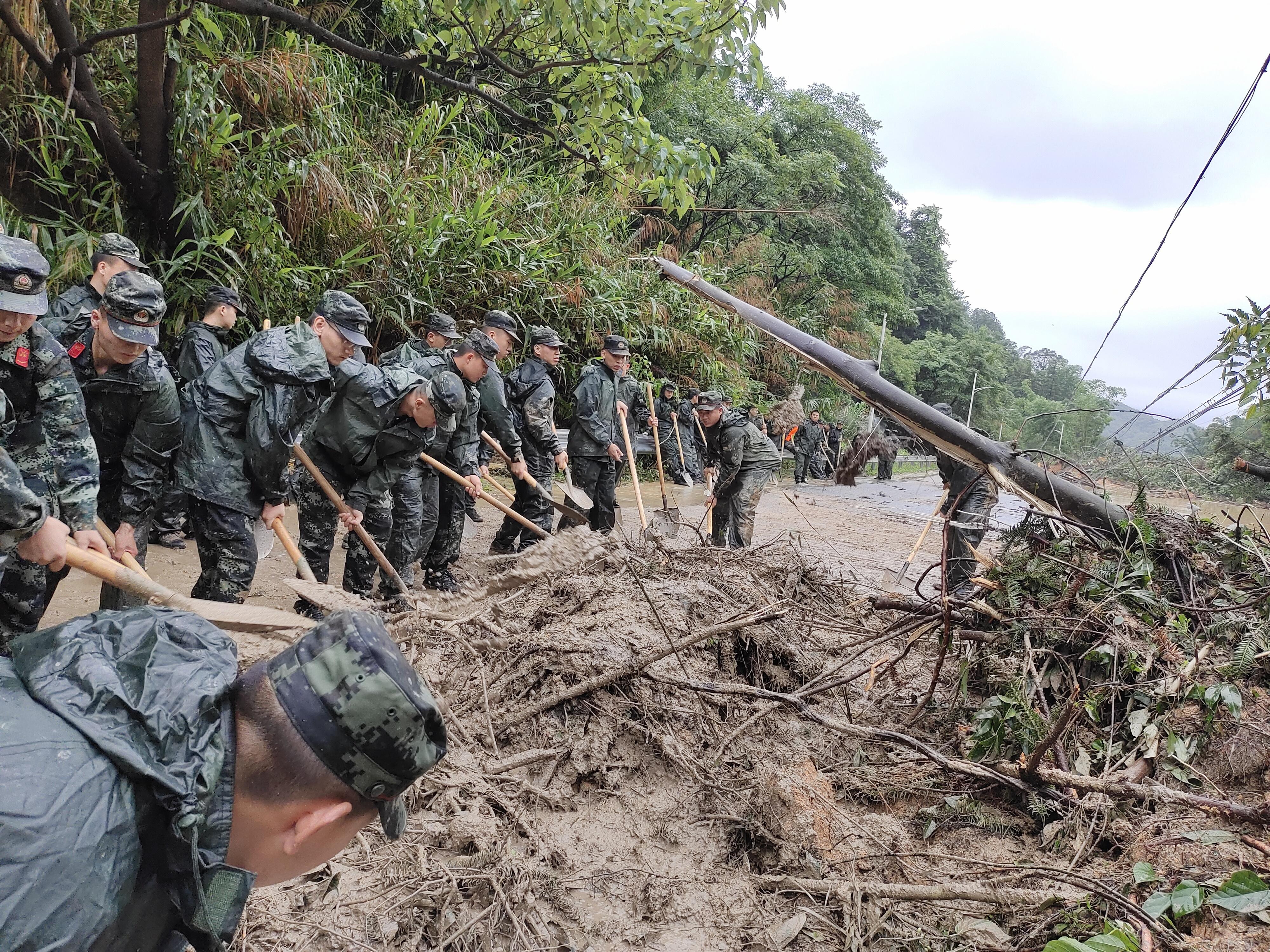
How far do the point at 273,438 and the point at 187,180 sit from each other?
4.41 m

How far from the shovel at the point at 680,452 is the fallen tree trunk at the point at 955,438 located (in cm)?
693

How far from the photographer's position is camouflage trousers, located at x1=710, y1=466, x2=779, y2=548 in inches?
302

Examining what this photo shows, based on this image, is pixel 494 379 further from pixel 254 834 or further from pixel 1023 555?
pixel 254 834

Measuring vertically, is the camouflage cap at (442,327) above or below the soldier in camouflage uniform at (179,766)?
above

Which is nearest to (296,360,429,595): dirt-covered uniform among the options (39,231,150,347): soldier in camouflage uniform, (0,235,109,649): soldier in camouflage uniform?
(39,231,150,347): soldier in camouflage uniform

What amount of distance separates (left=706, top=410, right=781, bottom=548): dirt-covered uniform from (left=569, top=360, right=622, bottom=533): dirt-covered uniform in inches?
41.6

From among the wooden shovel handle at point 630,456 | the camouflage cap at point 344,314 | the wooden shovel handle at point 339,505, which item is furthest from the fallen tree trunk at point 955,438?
the wooden shovel handle at point 630,456

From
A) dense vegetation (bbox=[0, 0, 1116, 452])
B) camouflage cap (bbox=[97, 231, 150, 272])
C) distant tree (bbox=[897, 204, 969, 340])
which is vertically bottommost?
camouflage cap (bbox=[97, 231, 150, 272])

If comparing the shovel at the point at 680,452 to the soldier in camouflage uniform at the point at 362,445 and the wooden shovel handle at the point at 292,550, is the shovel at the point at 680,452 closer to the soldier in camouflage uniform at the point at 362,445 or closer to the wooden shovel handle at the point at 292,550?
the soldier in camouflage uniform at the point at 362,445

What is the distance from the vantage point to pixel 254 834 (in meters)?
0.96

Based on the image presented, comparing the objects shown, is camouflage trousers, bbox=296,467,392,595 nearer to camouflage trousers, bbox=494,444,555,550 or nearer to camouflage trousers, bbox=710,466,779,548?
camouflage trousers, bbox=494,444,555,550

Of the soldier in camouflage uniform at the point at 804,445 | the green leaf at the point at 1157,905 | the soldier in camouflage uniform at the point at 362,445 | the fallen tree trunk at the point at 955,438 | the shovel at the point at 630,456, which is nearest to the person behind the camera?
the green leaf at the point at 1157,905

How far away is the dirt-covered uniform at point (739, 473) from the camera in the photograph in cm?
757

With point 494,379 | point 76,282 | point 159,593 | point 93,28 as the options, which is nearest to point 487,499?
point 494,379
